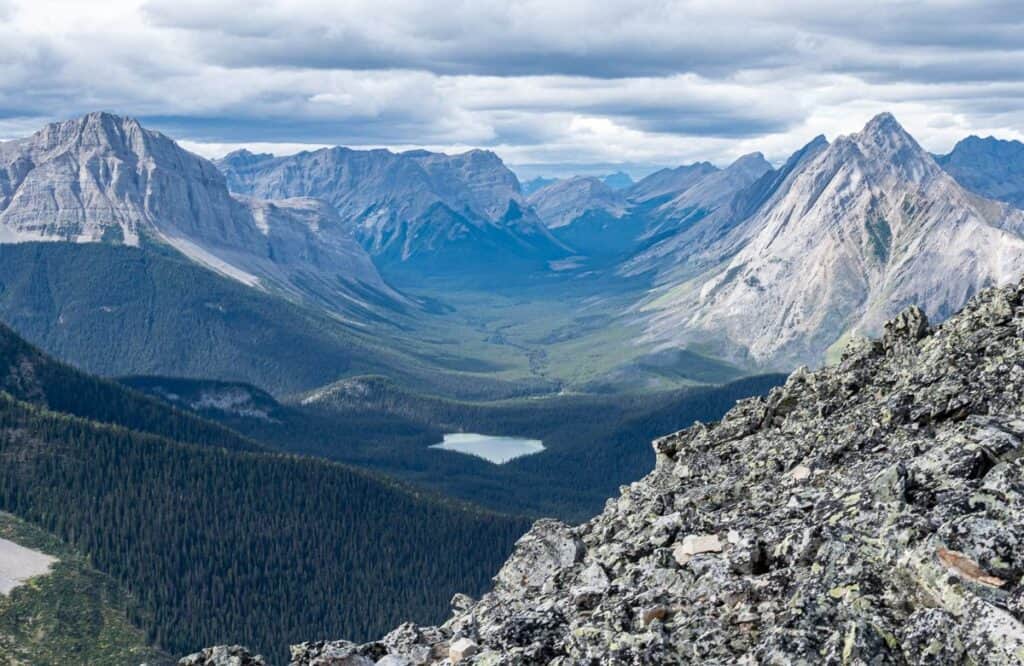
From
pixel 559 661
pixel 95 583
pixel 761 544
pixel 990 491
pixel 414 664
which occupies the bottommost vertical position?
pixel 95 583

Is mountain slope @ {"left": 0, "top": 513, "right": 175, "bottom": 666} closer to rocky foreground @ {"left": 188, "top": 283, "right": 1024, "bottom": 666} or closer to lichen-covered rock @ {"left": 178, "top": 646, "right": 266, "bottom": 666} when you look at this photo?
lichen-covered rock @ {"left": 178, "top": 646, "right": 266, "bottom": 666}

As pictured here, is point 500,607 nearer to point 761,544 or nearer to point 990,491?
point 761,544

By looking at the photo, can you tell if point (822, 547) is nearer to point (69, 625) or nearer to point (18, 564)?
point (69, 625)

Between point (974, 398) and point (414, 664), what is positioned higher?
point (974, 398)

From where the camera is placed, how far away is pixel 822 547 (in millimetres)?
43688

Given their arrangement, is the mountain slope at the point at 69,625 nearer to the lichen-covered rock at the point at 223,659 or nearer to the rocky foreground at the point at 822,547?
the lichen-covered rock at the point at 223,659

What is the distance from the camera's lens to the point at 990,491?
42.8 m

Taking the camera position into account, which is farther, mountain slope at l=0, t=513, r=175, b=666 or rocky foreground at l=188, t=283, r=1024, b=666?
mountain slope at l=0, t=513, r=175, b=666

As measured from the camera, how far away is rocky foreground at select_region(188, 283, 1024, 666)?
3841cm

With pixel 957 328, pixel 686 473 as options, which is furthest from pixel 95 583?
pixel 957 328

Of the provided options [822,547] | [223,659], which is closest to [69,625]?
[223,659]

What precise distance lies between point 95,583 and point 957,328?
156 meters

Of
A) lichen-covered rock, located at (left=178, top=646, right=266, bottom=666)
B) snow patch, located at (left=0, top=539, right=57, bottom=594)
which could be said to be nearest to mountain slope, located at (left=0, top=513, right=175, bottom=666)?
snow patch, located at (left=0, top=539, right=57, bottom=594)

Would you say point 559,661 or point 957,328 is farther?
point 957,328
